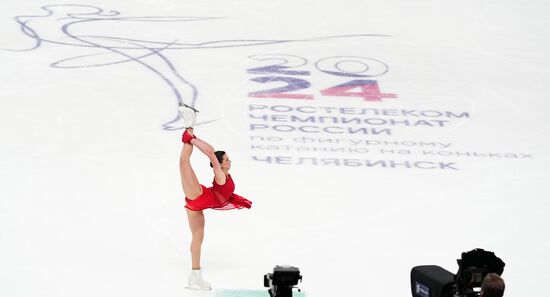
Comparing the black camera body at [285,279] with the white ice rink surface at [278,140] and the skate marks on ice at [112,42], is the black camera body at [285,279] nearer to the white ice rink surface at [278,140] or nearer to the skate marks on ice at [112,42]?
the white ice rink surface at [278,140]

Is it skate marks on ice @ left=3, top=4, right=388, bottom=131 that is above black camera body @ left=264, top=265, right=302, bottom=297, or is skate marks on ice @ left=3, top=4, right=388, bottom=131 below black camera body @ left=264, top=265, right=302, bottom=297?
above

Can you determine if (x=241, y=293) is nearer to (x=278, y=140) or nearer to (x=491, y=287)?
(x=491, y=287)

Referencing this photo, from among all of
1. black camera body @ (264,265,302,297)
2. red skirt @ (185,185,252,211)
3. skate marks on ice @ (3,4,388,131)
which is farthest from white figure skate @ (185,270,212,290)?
skate marks on ice @ (3,4,388,131)

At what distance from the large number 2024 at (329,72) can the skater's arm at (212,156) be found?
5.07 m

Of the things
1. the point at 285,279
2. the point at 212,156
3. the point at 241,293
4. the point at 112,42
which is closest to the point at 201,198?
the point at 212,156

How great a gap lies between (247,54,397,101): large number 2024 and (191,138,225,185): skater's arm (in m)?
5.07

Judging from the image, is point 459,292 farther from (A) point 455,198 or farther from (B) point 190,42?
(B) point 190,42

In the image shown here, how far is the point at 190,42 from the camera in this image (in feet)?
50.6

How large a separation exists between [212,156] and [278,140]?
12.7ft

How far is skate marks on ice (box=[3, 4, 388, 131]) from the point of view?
14.3 m

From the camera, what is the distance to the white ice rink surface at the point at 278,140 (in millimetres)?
9461

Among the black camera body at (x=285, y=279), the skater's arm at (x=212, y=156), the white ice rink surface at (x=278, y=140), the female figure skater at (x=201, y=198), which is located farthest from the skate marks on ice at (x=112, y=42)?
the black camera body at (x=285, y=279)

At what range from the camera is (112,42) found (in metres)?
15.3

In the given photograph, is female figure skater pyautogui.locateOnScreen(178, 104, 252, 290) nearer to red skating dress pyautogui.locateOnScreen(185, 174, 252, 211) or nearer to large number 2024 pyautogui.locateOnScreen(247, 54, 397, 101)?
red skating dress pyautogui.locateOnScreen(185, 174, 252, 211)
